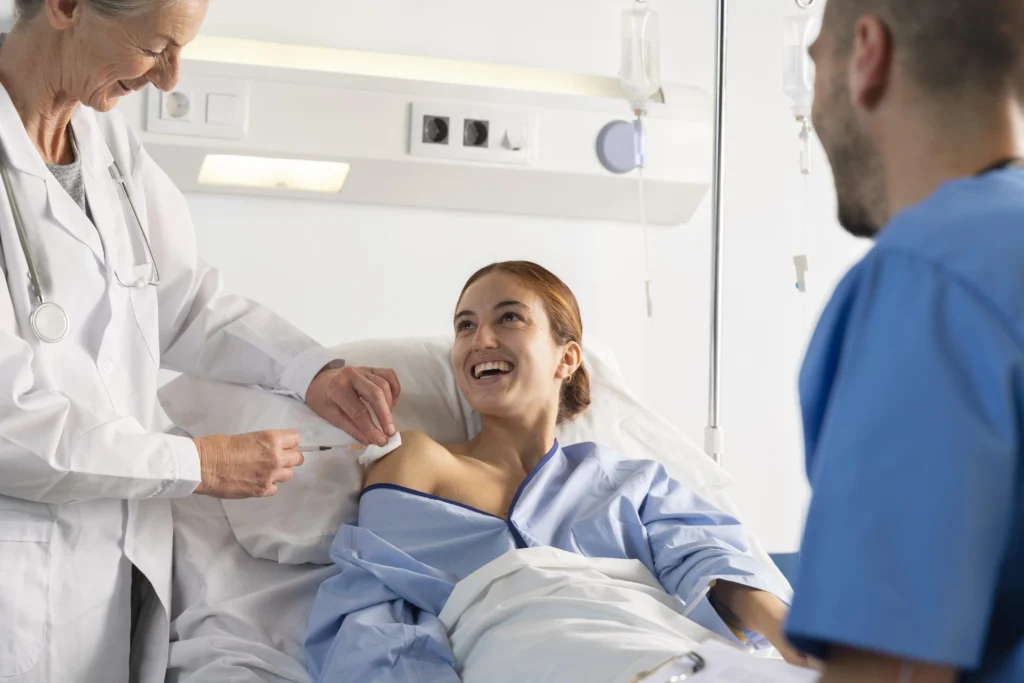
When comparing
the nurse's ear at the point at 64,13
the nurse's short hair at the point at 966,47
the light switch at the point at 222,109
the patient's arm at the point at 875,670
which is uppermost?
the light switch at the point at 222,109

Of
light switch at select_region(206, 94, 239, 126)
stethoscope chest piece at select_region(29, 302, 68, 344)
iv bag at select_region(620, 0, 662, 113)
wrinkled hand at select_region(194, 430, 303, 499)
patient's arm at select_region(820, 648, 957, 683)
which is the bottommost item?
patient's arm at select_region(820, 648, 957, 683)

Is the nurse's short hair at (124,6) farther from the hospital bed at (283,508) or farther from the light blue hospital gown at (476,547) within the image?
the light blue hospital gown at (476,547)

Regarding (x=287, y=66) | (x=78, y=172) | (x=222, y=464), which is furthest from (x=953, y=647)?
(x=287, y=66)

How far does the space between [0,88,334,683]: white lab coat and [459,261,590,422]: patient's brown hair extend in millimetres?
661

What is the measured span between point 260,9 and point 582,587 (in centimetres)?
A: 165

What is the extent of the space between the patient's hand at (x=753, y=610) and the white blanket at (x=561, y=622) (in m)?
0.09

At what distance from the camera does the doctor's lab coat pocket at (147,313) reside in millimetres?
1736

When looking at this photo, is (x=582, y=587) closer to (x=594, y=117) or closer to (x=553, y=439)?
(x=553, y=439)

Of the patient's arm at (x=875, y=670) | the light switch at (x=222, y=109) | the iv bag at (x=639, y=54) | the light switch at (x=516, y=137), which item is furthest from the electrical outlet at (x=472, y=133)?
the patient's arm at (x=875, y=670)

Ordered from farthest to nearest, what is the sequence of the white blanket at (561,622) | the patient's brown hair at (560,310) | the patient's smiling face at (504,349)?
the patient's brown hair at (560,310) < the patient's smiling face at (504,349) < the white blanket at (561,622)

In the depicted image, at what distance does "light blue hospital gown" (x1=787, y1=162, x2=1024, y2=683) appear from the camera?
626 millimetres

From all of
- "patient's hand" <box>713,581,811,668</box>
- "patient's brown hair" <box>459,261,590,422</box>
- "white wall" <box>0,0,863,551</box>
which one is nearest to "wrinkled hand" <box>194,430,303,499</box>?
"patient's brown hair" <box>459,261,590,422</box>

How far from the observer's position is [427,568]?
1.73 meters

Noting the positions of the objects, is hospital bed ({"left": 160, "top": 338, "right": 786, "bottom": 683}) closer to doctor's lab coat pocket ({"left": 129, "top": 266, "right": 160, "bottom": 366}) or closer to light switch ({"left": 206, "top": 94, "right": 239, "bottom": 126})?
doctor's lab coat pocket ({"left": 129, "top": 266, "right": 160, "bottom": 366})
